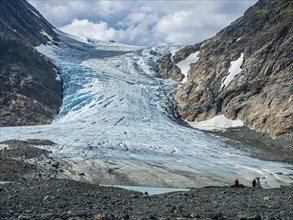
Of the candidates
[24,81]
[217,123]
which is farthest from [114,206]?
[24,81]

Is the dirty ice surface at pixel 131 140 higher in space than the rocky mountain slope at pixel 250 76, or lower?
lower

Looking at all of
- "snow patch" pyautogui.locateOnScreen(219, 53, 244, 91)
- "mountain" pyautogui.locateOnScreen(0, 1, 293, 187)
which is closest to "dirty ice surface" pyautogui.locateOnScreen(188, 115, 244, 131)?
"mountain" pyautogui.locateOnScreen(0, 1, 293, 187)

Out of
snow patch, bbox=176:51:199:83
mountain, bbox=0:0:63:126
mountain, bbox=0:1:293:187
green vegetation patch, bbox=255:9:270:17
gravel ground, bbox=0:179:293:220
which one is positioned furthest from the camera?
snow patch, bbox=176:51:199:83

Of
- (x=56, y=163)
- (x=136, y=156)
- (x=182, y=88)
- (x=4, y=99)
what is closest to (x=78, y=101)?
(x=4, y=99)

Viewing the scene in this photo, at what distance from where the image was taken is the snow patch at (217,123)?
62.2 metres

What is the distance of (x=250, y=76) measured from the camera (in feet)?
230

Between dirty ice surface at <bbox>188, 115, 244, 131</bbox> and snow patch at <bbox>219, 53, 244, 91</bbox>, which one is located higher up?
snow patch at <bbox>219, 53, 244, 91</bbox>

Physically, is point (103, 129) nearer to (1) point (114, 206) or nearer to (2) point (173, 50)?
(1) point (114, 206)

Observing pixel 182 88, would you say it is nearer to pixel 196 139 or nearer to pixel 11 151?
pixel 196 139

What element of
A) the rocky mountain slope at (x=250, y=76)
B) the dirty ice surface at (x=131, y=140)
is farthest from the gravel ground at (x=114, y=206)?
the rocky mountain slope at (x=250, y=76)

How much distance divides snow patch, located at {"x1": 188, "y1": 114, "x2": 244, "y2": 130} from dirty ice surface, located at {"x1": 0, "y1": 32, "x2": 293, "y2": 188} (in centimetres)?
386

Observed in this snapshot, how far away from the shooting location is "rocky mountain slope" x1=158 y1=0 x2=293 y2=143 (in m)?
60.9

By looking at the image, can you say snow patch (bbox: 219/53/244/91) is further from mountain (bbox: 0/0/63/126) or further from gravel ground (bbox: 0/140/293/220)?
gravel ground (bbox: 0/140/293/220)

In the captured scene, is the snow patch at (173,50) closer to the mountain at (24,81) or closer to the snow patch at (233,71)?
the snow patch at (233,71)
